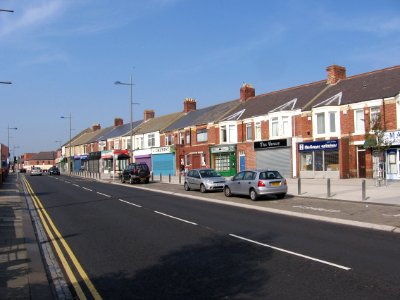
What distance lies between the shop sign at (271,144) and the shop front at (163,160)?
1517 cm

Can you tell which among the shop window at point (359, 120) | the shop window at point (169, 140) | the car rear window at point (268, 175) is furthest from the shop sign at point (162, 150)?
the car rear window at point (268, 175)

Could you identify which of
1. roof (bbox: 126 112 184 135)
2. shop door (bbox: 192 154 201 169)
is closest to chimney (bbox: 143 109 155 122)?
roof (bbox: 126 112 184 135)

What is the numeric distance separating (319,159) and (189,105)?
2837 cm

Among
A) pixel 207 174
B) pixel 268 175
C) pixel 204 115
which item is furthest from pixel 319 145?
pixel 204 115

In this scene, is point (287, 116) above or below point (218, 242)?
above

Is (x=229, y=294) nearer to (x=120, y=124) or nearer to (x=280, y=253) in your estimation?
(x=280, y=253)

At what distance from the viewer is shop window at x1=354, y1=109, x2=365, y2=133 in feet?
105

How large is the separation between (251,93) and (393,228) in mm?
38164

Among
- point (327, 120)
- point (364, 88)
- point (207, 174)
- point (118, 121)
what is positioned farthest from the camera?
point (118, 121)

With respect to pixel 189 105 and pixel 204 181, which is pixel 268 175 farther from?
pixel 189 105

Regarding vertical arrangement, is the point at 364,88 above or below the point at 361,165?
above

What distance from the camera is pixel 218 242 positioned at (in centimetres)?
1016

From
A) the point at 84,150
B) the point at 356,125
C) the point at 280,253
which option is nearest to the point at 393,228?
the point at 280,253

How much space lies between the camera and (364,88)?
33.7 m
